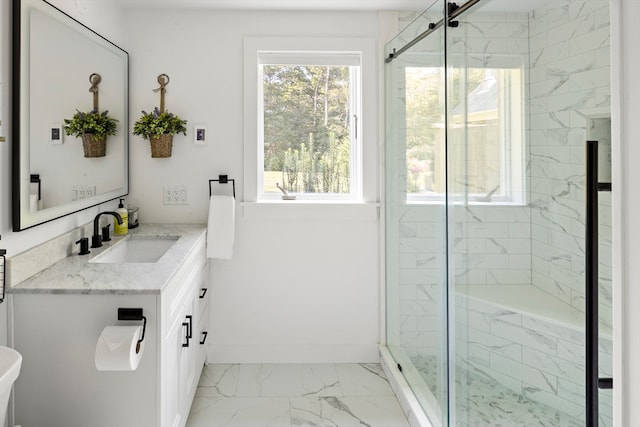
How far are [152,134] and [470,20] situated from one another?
192 centimetres

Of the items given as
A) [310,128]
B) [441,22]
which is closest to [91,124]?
[310,128]

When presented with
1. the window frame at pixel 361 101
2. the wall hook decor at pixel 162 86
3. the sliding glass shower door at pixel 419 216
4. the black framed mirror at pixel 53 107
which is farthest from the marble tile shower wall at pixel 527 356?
the wall hook decor at pixel 162 86

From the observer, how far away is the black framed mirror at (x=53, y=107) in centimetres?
177

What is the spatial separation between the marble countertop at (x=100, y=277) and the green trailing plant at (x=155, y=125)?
841mm

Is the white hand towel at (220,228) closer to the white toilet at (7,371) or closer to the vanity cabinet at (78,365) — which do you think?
the vanity cabinet at (78,365)

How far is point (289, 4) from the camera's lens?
2.88 m

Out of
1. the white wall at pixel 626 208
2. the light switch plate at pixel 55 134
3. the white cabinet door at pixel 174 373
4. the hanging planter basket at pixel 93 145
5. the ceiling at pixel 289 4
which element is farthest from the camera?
the ceiling at pixel 289 4

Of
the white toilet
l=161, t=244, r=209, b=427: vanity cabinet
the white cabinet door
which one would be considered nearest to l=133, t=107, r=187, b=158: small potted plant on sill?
l=161, t=244, r=209, b=427: vanity cabinet

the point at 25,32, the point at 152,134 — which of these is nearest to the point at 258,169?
the point at 152,134

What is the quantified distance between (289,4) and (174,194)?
1364mm

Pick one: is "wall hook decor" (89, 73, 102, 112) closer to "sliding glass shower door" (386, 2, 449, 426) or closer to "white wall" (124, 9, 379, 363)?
"white wall" (124, 9, 379, 363)

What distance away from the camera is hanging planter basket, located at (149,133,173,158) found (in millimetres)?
2875

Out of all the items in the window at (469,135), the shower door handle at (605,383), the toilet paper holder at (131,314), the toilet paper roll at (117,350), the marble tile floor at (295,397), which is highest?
the window at (469,135)

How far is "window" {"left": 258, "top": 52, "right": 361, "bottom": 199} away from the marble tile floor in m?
1.11
